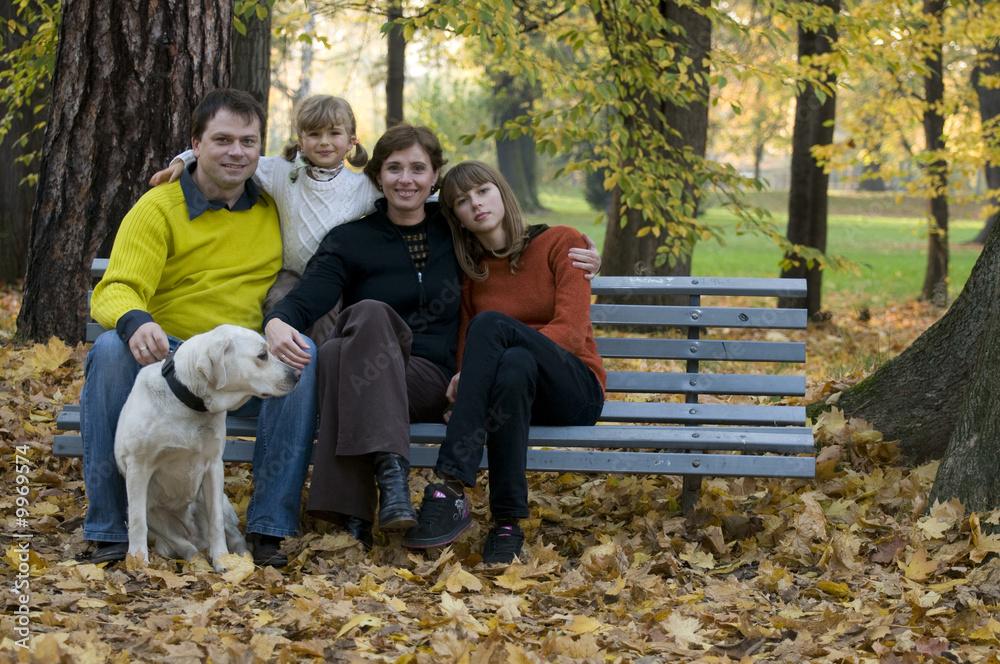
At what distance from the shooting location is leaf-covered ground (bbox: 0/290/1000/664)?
251 centimetres

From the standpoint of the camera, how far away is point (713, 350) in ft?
12.6

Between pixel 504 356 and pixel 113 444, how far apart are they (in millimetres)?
1409

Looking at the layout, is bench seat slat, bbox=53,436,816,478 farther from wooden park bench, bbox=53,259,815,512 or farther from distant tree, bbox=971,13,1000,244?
distant tree, bbox=971,13,1000,244

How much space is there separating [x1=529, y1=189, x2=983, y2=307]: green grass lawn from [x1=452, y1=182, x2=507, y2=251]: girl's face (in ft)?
11.2

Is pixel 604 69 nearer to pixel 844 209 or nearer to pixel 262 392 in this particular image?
pixel 262 392

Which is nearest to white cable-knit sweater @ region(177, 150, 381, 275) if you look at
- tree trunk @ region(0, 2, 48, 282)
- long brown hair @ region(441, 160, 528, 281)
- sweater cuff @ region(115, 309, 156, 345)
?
long brown hair @ region(441, 160, 528, 281)

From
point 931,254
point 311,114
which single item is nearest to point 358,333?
point 311,114

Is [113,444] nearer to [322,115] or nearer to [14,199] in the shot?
[322,115]

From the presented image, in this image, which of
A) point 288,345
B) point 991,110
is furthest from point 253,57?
point 991,110

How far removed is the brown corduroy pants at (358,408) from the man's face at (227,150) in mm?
712

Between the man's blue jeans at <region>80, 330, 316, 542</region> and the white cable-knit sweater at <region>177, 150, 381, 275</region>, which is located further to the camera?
the white cable-knit sweater at <region>177, 150, 381, 275</region>

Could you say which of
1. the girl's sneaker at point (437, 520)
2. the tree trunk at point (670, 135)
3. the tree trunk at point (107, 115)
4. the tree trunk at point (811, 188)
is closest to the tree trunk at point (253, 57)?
the tree trunk at point (107, 115)

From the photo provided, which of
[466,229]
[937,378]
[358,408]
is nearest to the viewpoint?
[358,408]

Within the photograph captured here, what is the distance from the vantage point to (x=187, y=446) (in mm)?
2988
